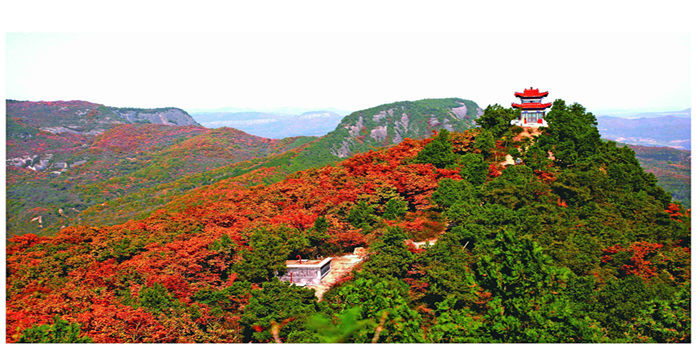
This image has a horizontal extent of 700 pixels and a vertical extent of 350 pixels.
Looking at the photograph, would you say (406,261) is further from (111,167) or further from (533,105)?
(111,167)

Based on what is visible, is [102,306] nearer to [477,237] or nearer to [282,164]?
[477,237]

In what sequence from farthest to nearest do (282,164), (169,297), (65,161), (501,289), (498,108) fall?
(65,161) < (282,164) < (498,108) < (169,297) < (501,289)

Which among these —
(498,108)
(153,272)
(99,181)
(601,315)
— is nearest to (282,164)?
(99,181)

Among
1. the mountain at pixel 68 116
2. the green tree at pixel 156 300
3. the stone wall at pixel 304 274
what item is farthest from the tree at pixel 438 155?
the mountain at pixel 68 116

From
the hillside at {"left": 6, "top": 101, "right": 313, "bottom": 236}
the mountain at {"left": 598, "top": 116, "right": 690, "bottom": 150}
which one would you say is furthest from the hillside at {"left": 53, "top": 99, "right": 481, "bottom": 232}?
the mountain at {"left": 598, "top": 116, "right": 690, "bottom": 150}

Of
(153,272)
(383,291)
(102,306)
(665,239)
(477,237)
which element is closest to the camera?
(383,291)

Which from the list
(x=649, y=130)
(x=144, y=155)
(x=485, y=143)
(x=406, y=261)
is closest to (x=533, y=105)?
(x=485, y=143)

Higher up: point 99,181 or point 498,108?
point 498,108
